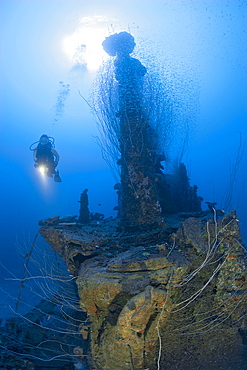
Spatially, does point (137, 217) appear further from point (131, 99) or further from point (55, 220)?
point (131, 99)

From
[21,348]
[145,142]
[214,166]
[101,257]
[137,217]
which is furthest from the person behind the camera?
[214,166]

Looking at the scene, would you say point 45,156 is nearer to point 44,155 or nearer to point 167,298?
point 44,155

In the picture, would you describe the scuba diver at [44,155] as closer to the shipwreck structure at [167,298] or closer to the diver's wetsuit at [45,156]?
the diver's wetsuit at [45,156]

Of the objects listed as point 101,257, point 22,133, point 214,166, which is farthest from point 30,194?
point 101,257

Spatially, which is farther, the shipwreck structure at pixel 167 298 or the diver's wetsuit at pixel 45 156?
the diver's wetsuit at pixel 45 156

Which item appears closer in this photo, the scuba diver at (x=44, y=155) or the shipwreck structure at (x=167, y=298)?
the shipwreck structure at (x=167, y=298)

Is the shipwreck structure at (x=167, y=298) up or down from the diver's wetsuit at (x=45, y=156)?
down

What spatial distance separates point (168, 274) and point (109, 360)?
1815 mm

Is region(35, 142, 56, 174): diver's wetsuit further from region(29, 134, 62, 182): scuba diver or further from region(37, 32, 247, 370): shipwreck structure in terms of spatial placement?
region(37, 32, 247, 370): shipwreck structure

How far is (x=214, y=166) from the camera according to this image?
90625 millimetres

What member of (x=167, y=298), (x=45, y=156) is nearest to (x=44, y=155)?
(x=45, y=156)

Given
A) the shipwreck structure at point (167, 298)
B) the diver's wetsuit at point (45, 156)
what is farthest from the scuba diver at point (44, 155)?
the shipwreck structure at point (167, 298)

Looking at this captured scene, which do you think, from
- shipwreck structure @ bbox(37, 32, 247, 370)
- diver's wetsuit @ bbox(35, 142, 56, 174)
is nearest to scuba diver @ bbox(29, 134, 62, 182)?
diver's wetsuit @ bbox(35, 142, 56, 174)

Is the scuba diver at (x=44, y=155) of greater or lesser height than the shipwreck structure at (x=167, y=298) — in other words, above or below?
above
